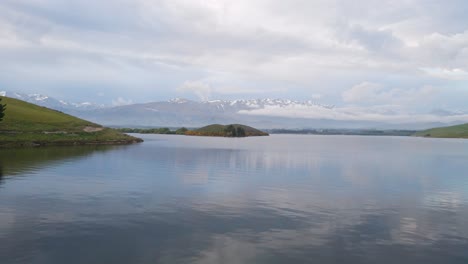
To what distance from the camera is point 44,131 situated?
13838cm

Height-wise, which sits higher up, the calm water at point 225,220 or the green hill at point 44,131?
the green hill at point 44,131

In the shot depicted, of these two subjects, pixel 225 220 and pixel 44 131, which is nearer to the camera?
pixel 225 220

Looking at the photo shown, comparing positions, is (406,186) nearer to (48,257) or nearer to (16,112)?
(48,257)

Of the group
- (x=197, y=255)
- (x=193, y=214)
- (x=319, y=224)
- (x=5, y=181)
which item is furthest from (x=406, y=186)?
(x=5, y=181)

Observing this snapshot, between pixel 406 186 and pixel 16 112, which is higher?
pixel 16 112

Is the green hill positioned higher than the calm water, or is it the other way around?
the green hill

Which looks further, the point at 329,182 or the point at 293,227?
the point at 329,182

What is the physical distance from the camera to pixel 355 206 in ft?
133

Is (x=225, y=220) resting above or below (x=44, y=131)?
below

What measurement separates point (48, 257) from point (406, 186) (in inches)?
1980

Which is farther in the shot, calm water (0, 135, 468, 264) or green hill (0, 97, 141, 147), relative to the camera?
green hill (0, 97, 141, 147)

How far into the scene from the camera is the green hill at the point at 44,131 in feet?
406

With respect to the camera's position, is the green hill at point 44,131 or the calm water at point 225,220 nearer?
the calm water at point 225,220

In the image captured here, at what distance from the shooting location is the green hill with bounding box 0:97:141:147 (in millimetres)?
123812
